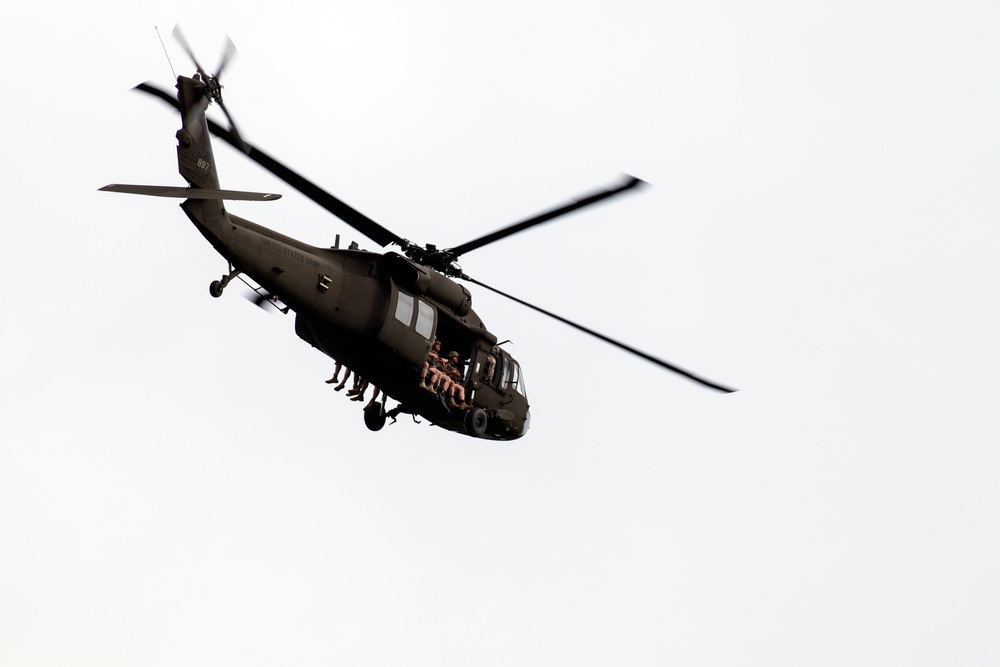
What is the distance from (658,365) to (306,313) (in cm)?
756

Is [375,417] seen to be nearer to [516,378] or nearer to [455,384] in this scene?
[455,384]

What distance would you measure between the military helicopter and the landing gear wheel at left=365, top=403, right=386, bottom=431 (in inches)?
1.0

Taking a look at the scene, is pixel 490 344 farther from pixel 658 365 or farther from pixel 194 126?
pixel 194 126

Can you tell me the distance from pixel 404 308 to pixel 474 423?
11.7 ft

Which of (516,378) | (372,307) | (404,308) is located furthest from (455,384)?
(372,307)

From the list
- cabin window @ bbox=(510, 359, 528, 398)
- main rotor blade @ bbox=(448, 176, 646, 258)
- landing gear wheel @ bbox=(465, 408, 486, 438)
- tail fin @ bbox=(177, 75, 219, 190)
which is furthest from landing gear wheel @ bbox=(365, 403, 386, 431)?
tail fin @ bbox=(177, 75, 219, 190)

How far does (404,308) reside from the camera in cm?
2775

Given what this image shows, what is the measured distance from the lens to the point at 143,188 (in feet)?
71.4

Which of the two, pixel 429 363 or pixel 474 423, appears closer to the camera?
pixel 429 363

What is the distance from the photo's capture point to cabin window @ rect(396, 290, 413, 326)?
27.6 metres

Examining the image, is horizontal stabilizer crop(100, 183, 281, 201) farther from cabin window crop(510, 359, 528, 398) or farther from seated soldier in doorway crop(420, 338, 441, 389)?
cabin window crop(510, 359, 528, 398)

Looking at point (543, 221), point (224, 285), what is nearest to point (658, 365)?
point (543, 221)

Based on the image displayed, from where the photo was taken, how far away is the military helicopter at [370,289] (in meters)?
24.2

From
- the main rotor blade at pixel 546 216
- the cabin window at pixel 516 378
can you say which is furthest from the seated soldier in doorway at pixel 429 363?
the cabin window at pixel 516 378
